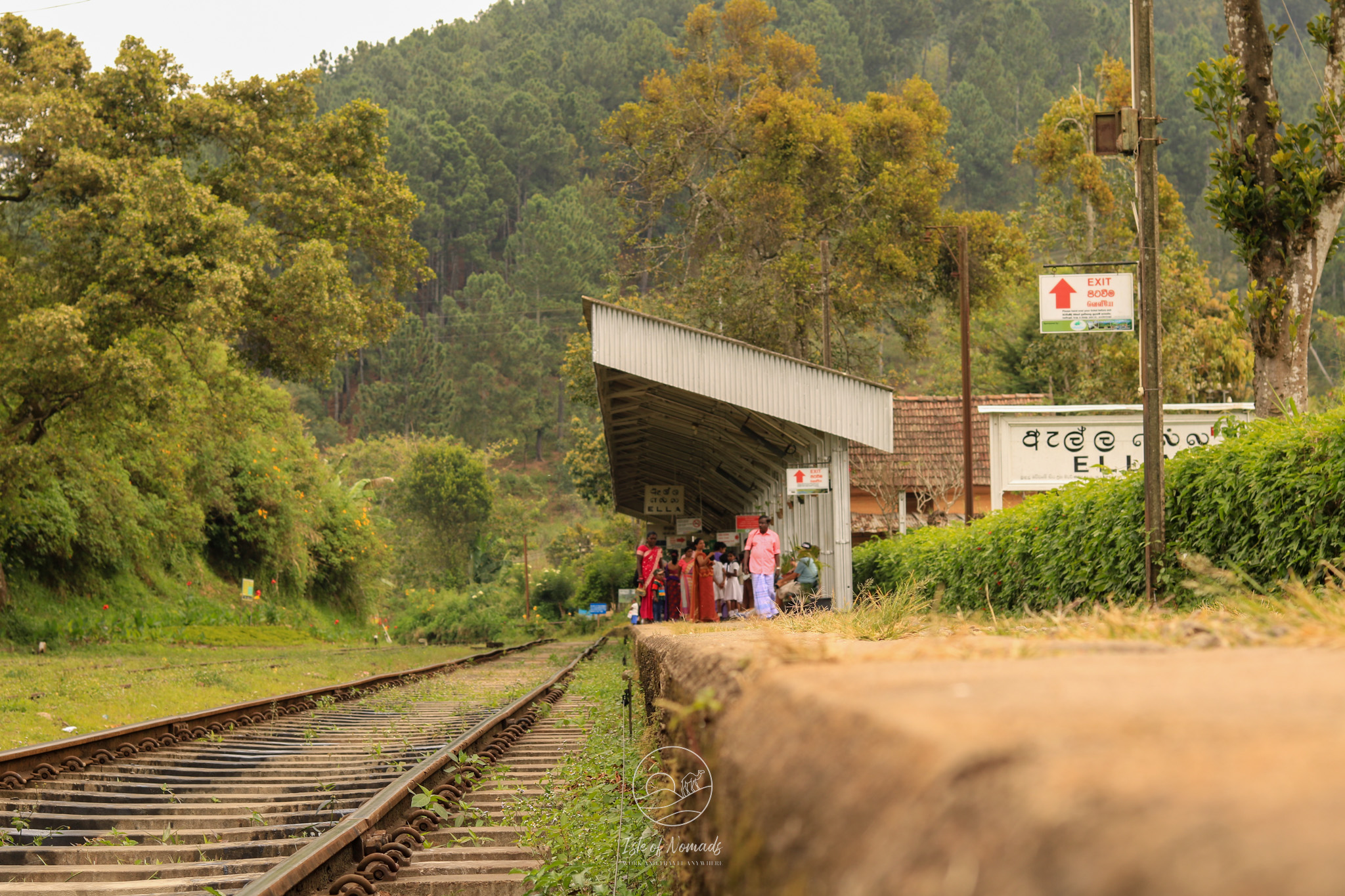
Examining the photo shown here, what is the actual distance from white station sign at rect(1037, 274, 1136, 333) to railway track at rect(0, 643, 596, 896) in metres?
7.73

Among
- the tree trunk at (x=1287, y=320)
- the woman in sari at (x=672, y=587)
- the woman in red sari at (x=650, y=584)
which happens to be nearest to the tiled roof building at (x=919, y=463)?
the woman in sari at (x=672, y=587)

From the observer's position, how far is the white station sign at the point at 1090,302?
47.5ft

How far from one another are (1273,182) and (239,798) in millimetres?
10197

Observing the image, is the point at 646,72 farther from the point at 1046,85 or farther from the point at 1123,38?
the point at 1123,38

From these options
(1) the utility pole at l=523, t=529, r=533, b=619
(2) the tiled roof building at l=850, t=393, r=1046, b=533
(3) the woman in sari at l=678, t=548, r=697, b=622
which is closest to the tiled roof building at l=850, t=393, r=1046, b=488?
(2) the tiled roof building at l=850, t=393, r=1046, b=533

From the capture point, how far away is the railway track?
17.5ft

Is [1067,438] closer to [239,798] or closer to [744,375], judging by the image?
[744,375]

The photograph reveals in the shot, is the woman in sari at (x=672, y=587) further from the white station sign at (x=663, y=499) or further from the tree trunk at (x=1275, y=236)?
the tree trunk at (x=1275, y=236)

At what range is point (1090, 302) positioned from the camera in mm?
14523

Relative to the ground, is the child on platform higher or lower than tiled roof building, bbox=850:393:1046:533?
lower

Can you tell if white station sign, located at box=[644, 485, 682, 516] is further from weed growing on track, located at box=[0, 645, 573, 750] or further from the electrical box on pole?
the electrical box on pole

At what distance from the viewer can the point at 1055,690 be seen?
1413mm

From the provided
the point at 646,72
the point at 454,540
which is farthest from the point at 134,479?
the point at 646,72

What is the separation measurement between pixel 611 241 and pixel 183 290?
70.1m
